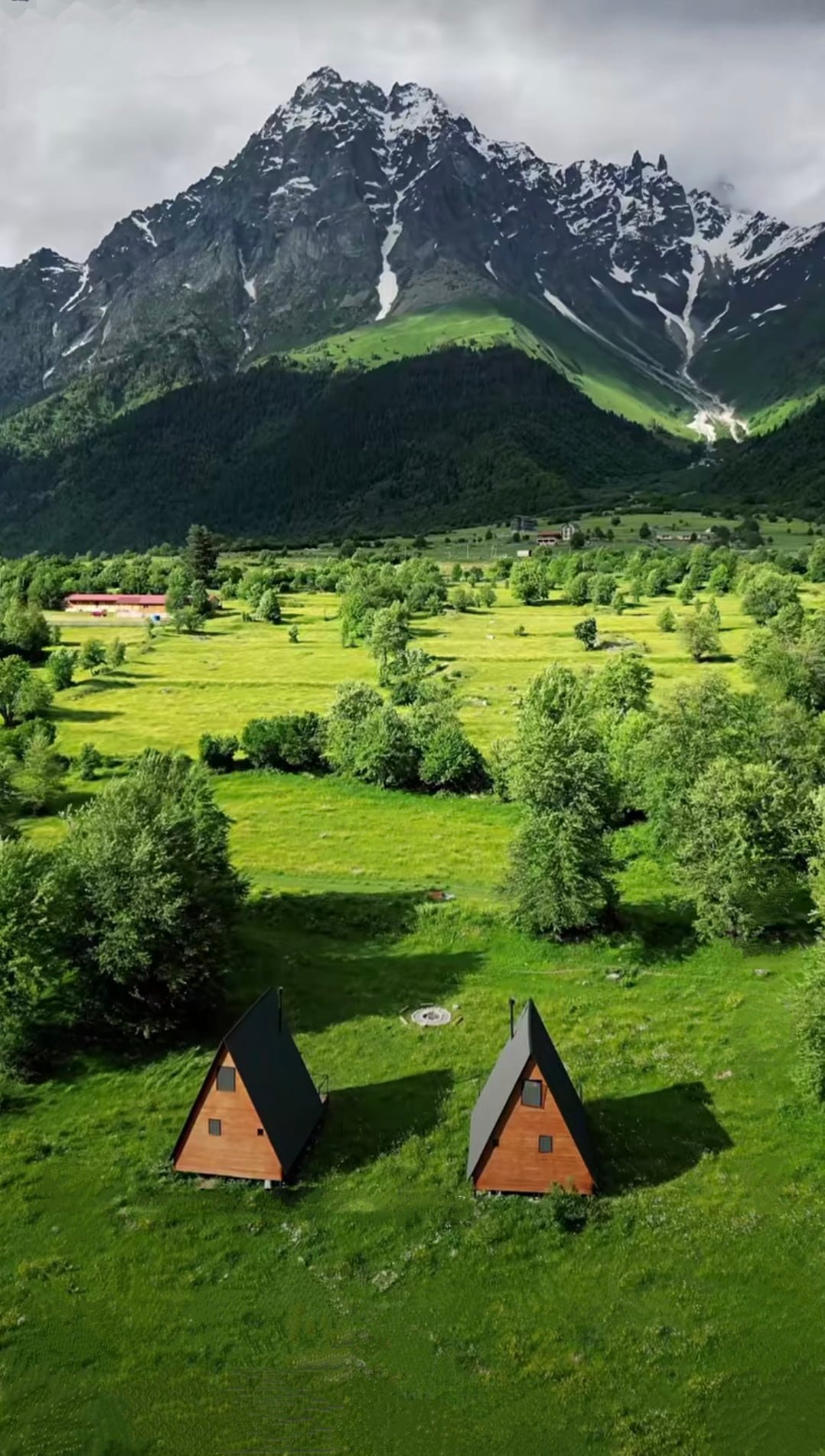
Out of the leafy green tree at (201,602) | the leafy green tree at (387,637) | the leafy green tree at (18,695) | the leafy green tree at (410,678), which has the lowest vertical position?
the leafy green tree at (18,695)

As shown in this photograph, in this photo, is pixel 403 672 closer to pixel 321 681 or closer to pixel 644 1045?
pixel 321 681

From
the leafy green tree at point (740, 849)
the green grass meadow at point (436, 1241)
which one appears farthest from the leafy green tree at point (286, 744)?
the leafy green tree at point (740, 849)

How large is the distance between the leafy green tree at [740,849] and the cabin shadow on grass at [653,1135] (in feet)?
46.4

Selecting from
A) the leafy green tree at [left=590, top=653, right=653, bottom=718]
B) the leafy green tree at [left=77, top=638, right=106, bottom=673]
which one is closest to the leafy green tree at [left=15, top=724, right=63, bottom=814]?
the leafy green tree at [left=77, top=638, right=106, bottom=673]

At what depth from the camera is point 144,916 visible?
147 ft

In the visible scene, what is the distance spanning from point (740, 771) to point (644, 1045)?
19673 mm

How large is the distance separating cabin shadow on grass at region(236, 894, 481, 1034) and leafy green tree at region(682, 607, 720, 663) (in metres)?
85.4

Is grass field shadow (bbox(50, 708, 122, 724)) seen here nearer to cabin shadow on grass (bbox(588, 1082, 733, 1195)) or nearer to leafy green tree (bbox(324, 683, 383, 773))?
leafy green tree (bbox(324, 683, 383, 773))

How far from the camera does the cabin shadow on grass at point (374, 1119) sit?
36.9 m

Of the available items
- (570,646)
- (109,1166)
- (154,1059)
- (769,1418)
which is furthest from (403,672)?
(769,1418)

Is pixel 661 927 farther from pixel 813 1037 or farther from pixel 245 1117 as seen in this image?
pixel 245 1117

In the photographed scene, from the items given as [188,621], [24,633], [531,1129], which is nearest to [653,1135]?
[531,1129]

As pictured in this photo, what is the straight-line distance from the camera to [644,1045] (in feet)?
147

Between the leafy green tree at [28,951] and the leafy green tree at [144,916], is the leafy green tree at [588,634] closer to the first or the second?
the leafy green tree at [144,916]
